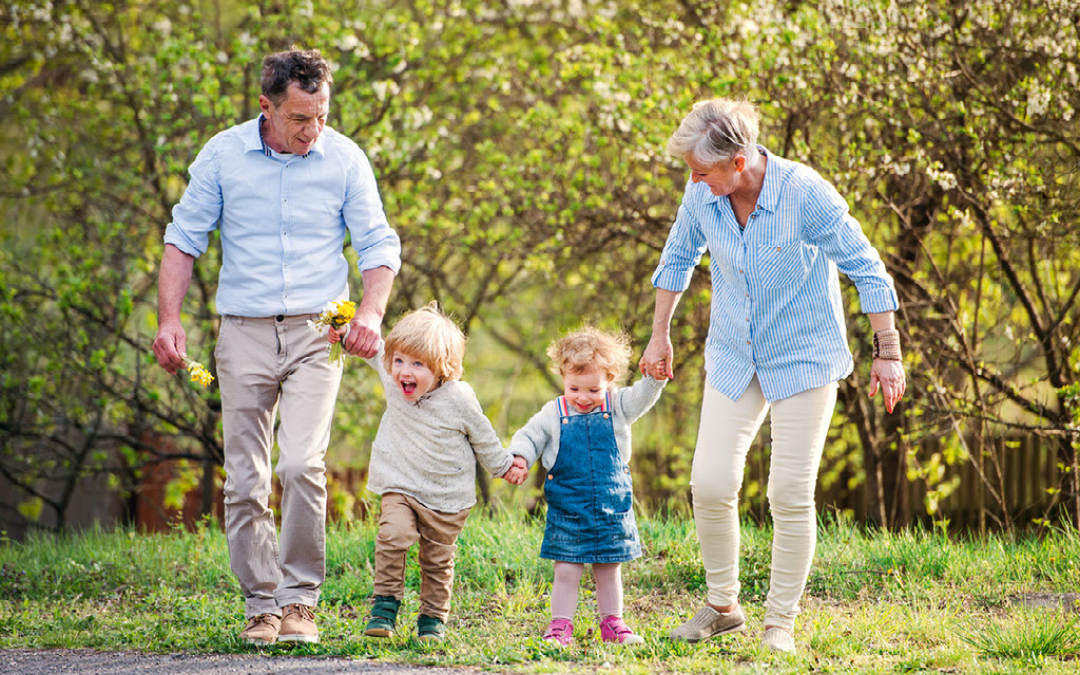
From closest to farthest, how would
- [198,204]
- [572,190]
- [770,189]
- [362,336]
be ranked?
[770,189] → [362,336] → [198,204] → [572,190]

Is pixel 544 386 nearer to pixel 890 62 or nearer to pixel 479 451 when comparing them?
pixel 890 62

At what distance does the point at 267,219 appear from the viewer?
12.7 feet

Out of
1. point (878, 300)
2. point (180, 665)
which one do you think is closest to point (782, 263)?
point (878, 300)

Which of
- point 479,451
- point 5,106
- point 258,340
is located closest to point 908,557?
point 479,451

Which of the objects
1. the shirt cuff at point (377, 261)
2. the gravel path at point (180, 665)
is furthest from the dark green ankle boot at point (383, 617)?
the shirt cuff at point (377, 261)

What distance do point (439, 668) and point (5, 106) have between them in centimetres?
818

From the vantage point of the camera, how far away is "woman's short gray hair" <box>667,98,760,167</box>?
344 centimetres

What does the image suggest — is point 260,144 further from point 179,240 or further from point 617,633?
point 617,633

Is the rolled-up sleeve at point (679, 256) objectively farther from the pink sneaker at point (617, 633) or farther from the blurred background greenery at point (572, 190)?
the blurred background greenery at point (572, 190)

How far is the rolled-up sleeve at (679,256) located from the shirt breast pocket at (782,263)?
1.10 feet

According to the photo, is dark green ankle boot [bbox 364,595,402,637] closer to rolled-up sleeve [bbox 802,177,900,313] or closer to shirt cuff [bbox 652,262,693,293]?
shirt cuff [bbox 652,262,693,293]

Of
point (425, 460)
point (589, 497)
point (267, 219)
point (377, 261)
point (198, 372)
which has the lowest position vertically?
point (589, 497)

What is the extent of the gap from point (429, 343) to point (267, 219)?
2.48 feet

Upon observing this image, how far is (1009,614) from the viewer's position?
412 cm
